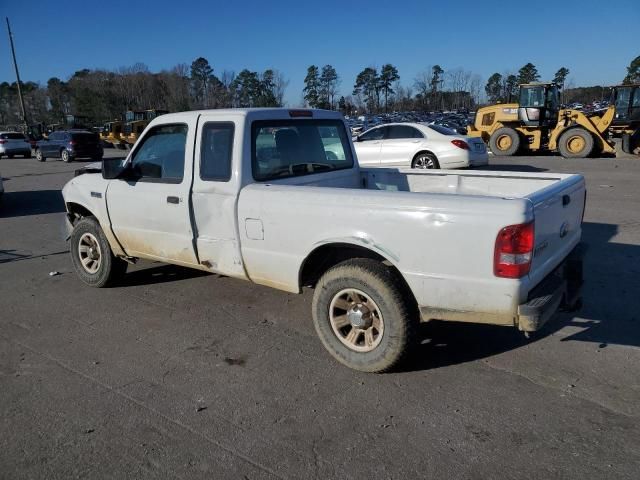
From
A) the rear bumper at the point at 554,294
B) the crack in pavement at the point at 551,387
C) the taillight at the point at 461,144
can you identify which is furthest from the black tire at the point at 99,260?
the taillight at the point at 461,144

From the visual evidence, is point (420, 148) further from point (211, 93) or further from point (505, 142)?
point (211, 93)

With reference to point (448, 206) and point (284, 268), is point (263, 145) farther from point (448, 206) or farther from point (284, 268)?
point (448, 206)

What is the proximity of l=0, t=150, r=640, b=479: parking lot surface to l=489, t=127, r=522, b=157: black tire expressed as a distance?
1548 centimetres

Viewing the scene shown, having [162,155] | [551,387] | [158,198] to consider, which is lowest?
[551,387]

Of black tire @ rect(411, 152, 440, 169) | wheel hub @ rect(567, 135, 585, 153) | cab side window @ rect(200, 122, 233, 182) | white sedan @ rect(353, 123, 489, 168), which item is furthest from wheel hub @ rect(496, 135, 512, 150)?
cab side window @ rect(200, 122, 233, 182)

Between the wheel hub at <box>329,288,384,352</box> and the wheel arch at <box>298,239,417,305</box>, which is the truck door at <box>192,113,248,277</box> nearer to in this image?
the wheel arch at <box>298,239,417,305</box>

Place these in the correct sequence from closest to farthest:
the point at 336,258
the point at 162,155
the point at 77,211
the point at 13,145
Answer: the point at 336,258 < the point at 162,155 < the point at 77,211 < the point at 13,145

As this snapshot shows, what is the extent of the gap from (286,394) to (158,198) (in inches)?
90.9

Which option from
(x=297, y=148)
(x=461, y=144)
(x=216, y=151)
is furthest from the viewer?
(x=461, y=144)

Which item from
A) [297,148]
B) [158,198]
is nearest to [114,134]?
[158,198]

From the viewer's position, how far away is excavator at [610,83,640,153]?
60.2 ft

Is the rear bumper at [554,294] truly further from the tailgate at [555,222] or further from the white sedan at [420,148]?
the white sedan at [420,148]

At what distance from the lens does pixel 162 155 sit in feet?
16.0

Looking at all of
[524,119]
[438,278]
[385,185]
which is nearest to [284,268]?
[438,278]
